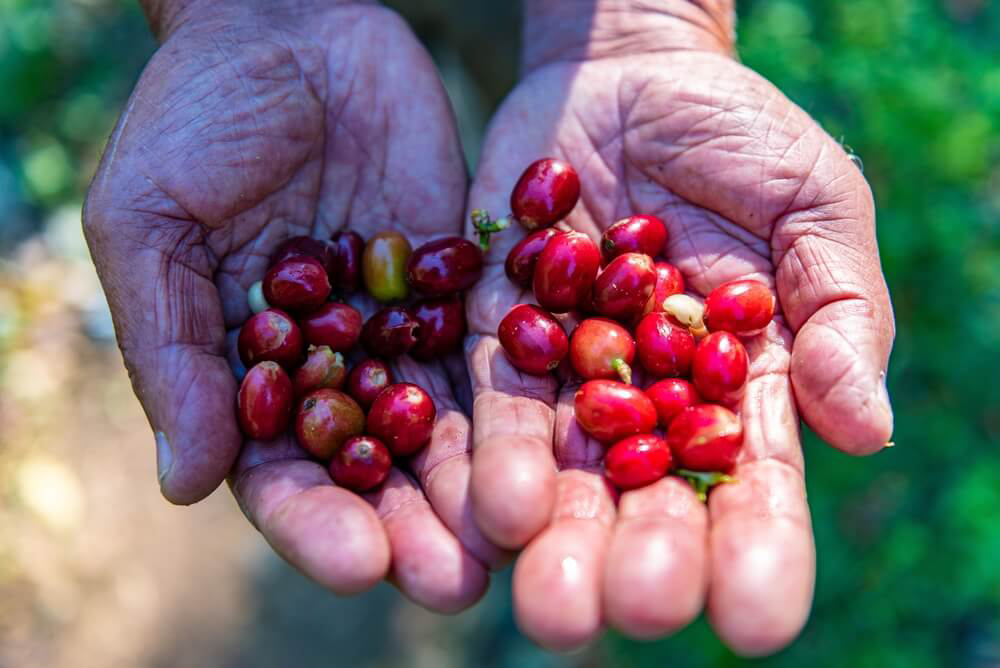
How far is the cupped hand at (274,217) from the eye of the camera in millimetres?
3023

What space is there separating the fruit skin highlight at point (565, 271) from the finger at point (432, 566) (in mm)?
1146

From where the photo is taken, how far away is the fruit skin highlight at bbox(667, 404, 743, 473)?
308cm

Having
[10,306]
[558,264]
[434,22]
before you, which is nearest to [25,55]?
[10,306]

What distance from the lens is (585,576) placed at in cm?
274

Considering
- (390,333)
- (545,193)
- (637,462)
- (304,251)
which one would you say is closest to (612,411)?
(637,462)

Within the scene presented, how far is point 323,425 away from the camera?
3.47 m

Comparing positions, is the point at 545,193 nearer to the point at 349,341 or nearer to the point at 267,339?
the point at 349,341

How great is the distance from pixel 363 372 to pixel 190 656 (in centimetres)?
273

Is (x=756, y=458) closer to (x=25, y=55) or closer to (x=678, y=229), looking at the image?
(x=678, y=229)

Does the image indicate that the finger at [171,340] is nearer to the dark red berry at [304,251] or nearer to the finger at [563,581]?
the dark red berry at [304,251]

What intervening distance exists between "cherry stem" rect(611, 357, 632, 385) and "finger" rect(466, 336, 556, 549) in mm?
295

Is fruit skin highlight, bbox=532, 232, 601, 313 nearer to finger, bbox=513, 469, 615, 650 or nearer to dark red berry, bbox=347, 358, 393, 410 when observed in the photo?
dark red berry, bbox=347, 358, 393, 410

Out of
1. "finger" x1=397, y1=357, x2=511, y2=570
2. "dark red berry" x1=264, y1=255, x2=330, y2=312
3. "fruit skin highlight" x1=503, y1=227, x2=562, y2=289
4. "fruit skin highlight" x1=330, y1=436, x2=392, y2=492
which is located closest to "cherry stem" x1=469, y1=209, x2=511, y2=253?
"fruit skin highlight" x1=503, y1=227, x2=562, y2=289

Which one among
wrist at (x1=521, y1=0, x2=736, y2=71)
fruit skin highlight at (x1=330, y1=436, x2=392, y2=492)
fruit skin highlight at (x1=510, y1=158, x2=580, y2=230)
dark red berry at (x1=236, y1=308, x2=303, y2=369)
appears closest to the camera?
fruit skin highlight at (x1=330, y1=436, x2=392, y2=492)
